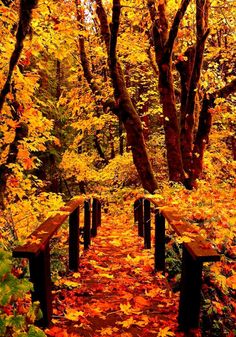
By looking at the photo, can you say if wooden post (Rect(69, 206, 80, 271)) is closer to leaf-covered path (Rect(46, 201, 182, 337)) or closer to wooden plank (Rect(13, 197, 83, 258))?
leaf-covered path (Rect(46, 201, 182, 337))

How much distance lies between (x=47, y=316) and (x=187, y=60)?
9.07 metres

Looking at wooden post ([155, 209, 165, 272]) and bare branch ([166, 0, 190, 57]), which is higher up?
bare branch ([166, 0, 190, 57])

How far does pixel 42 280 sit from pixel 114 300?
1656mm

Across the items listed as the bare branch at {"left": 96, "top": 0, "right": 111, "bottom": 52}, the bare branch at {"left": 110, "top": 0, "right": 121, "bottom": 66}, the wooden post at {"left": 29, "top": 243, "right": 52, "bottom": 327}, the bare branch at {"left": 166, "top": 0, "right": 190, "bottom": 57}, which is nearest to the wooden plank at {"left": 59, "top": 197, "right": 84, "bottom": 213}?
the wooden post at {"left": 29, "top": 243, "right": 52, "bottom": 327}

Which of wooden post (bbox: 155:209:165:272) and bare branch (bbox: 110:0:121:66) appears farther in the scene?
bare branch (bbox: 110:0:121:66)

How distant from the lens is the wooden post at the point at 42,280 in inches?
135

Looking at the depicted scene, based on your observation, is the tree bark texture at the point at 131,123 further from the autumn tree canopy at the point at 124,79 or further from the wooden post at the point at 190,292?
the wooden post at the point at 190,292

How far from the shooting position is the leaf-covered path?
4016 millimetres

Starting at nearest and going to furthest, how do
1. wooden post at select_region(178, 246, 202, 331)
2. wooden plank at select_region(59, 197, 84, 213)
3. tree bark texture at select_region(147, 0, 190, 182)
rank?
1. wooden post at select_region(178, 246, 202, 331)
2. wooden plank at select_region(59, 197, 84, 213)
3. tree bark texture at select_region(147, 0, 190, 182)

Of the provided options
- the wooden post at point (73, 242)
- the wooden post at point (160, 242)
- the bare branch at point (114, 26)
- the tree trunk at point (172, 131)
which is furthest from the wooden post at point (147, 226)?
the bare branch at point (114, 26)

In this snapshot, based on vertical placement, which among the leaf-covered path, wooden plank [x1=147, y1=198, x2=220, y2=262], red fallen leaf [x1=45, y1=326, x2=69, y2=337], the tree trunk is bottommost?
the leaf-covered path

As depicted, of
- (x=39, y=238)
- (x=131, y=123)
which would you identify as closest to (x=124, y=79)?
(x=131, y=123)

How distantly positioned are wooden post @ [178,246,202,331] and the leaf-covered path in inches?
11.6

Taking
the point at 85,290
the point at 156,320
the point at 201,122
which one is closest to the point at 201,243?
the point at 156,320
